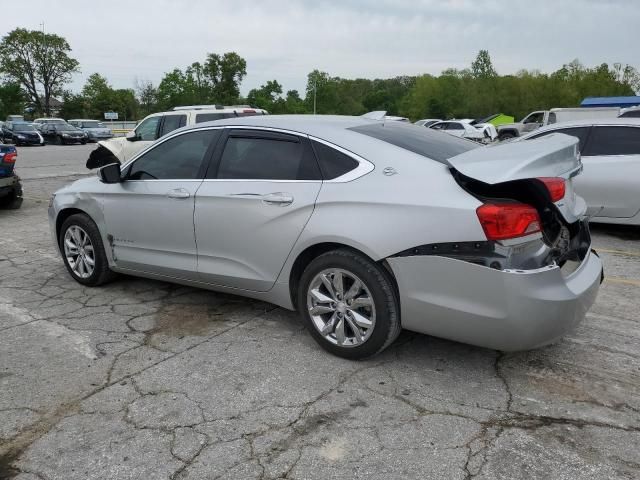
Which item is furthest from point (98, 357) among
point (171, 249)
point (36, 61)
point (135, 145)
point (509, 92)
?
point (36, 61)

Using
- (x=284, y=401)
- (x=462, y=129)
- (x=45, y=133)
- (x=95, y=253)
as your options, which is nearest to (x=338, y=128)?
(x=284, y=401)

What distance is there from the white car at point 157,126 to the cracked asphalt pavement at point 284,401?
8131mm

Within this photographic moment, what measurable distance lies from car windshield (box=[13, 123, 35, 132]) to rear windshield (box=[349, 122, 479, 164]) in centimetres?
3568

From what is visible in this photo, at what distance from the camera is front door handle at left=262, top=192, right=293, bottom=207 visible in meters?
3.82

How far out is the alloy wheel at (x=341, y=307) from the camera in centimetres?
354

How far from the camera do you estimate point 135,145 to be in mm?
12789

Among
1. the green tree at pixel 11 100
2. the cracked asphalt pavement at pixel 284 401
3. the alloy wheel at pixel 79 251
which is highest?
the green tree at pixel 11 100

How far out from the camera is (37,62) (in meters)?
77.4

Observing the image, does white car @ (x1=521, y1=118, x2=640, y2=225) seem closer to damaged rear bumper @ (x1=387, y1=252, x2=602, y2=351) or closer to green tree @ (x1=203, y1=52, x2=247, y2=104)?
damaged rear bumper @ (x1=387, y1=252, x2=602, y2=351)

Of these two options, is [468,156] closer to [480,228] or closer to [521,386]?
[480,228]

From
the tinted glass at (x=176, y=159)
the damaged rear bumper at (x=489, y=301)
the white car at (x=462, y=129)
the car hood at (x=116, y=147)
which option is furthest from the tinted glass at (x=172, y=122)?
the white car at (x=462, y=129)

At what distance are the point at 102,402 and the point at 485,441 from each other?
213cm

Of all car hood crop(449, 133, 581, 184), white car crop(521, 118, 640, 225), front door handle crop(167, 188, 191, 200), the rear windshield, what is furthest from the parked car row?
car hood crop(449, 133, 581, 184)

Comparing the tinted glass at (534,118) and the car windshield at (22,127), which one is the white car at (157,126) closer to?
the tinted glass at (534,118)
